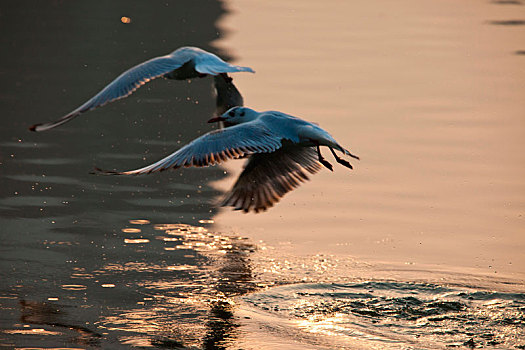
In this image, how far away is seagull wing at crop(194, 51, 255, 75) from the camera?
320 inches

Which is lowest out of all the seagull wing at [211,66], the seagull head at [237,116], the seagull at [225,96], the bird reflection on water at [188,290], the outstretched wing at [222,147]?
the bird reflection on water at [188,290]

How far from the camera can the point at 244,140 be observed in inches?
292

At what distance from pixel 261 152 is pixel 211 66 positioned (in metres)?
0.94

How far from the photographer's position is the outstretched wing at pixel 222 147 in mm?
7246

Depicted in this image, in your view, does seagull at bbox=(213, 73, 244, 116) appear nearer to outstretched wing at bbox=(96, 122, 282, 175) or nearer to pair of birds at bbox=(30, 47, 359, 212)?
pair of birds at bbox=(30, 47, 359, 212)

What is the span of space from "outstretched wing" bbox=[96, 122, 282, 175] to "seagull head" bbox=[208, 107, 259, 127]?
62 centimetres

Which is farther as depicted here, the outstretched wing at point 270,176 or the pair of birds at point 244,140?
the outstretched wing at point 270,176

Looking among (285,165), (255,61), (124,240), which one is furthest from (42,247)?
(255,61)

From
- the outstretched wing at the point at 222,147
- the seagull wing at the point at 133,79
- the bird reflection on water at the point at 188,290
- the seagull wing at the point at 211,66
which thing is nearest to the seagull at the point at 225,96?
the seagull wing at the point at 211,66

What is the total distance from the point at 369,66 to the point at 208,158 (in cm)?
943

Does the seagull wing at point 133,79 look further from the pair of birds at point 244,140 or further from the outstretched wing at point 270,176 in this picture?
the outstretched wing at point 270,176

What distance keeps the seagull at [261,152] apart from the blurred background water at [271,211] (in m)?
0.60

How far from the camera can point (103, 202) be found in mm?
9703

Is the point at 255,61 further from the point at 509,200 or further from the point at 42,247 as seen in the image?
the point at 42,247
